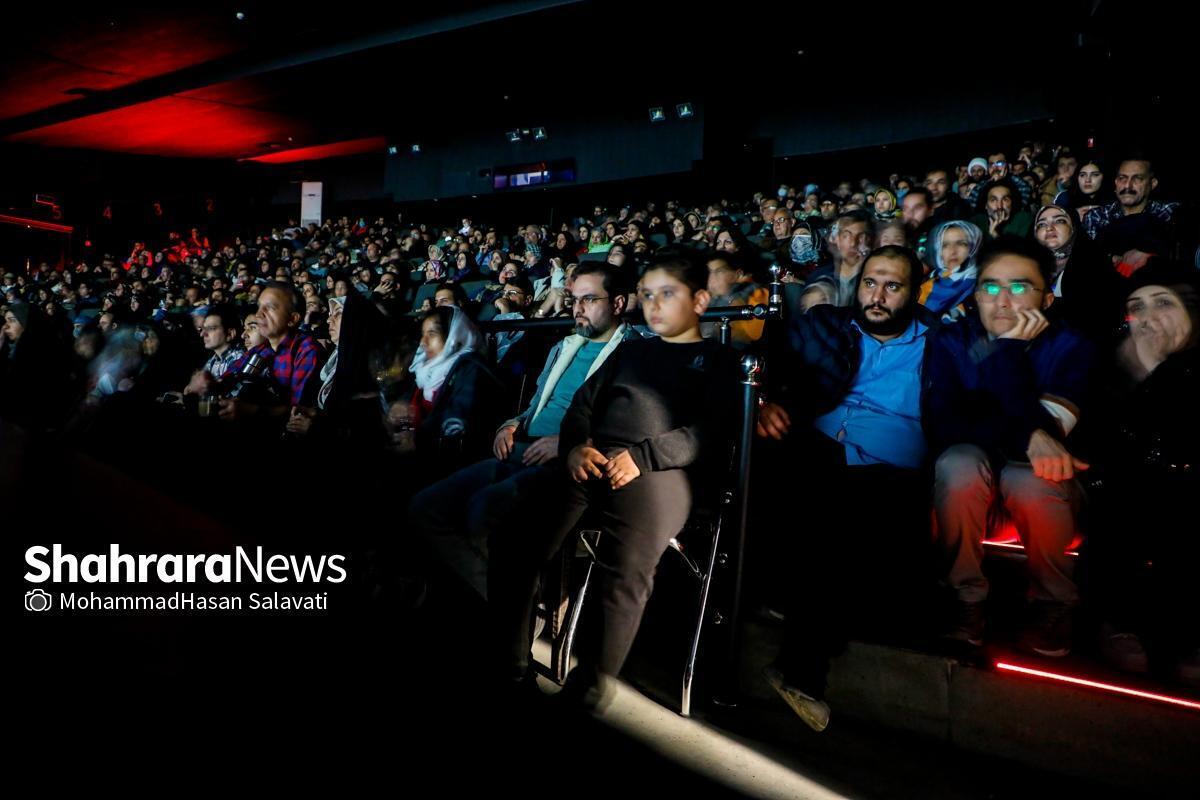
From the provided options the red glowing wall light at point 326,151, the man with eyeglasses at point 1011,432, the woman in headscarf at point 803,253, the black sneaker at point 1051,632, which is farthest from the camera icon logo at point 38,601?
the red glowing wall light at point 326,151

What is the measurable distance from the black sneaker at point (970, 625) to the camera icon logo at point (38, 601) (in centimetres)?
311

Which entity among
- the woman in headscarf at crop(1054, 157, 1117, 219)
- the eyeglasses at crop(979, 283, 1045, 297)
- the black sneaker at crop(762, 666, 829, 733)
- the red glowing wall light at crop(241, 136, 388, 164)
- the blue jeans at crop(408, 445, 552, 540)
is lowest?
the black sneaker at crop(762, 666, 829, 733)

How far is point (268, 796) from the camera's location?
1567 millimetres

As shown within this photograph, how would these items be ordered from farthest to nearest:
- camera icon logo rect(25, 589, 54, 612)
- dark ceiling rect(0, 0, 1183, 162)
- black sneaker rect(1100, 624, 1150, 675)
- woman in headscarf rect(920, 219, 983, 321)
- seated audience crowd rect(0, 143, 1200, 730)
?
1. dark ceiling rect(0, 0, 1183, 162)
2. woman in headscarf rect(920, 219, 983, 321)
3. camera icon logo rect(25, 589, 54, 612)
4. seated audience crowd rect(0, 143, 1200, 730)
5. black sneaker rect(1100, 624, 1150, 675)

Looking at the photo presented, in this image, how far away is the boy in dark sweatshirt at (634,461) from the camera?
196 centimetres

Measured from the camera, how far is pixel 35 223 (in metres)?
19.9

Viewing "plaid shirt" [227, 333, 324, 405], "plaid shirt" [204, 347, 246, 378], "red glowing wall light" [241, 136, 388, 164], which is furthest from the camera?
Answer: "red glowing wall light" [241, 136, 388, 164]

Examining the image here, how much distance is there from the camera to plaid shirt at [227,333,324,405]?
3.77 meters

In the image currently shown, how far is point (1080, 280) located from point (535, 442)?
251cm

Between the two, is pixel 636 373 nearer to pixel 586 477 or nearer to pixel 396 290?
pixel 586 477

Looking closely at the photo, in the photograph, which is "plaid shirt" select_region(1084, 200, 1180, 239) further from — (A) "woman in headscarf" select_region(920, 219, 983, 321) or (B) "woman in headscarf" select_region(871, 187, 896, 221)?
(B) "woman in headscarf" select_region(871, 187, 896, 221)

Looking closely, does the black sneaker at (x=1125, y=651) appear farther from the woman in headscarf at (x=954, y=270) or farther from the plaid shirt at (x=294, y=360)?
the plaid shirt at (x=294, y=360)

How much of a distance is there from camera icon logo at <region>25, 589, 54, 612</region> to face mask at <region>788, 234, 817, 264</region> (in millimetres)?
4333

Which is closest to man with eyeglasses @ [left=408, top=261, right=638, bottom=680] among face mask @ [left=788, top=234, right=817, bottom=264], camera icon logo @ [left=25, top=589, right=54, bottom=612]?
camera icon logo @ [left=25, top=589, right=54, bottom=612]
